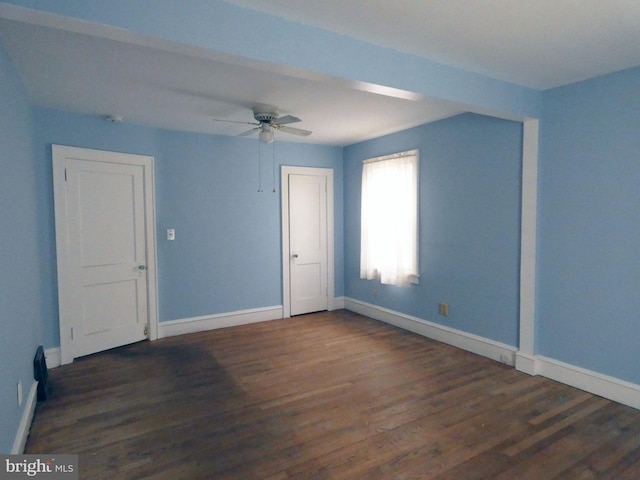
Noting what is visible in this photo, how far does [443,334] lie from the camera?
4332mm

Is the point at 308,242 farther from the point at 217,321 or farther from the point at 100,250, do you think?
the point at 100,250

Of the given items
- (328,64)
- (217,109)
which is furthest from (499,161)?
(217,109)

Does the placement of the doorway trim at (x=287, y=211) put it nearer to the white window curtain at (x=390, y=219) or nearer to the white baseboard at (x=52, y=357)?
the white window curtain at (x=390, y=219)

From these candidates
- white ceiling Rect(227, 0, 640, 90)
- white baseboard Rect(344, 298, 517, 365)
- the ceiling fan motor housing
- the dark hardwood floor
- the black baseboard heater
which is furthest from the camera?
white baseboard Rect(344, 298, 517, 365)

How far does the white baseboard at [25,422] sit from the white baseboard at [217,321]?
1.69m

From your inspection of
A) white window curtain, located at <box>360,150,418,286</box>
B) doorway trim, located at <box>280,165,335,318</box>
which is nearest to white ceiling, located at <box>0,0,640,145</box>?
white window curtain, located at <box>360,150,418,286</box>

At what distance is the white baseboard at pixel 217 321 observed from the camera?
4637 mm

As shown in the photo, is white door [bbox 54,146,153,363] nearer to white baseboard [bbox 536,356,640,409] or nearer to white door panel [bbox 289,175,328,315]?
white door panel [bbox 289,175,328,315]

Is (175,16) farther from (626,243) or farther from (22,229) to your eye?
(626,243)

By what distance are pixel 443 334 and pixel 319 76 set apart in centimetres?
324

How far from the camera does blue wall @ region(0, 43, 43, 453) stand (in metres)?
2.08

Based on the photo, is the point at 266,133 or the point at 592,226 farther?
the point at 266,133

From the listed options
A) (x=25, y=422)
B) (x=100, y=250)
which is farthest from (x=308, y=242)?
(x=25, y=422)

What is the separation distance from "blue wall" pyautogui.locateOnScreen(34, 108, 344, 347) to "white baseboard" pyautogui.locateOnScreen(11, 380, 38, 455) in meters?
1.73
